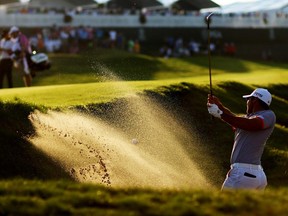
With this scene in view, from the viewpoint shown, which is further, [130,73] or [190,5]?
[190,5]

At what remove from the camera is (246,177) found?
33.9 feet

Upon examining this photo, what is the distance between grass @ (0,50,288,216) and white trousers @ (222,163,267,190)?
0.64 metres

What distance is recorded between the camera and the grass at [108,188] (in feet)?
23.5

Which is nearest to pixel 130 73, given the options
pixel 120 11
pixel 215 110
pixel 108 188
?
pixel 120 11

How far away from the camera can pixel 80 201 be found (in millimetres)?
7426

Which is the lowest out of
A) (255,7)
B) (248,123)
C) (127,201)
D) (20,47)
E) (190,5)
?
(255,7)

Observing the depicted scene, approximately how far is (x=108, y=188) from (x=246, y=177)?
288cm

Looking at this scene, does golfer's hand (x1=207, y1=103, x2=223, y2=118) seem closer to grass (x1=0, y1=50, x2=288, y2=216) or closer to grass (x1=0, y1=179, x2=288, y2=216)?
grass (x1=0, y1=50, x2=288, y2=216)

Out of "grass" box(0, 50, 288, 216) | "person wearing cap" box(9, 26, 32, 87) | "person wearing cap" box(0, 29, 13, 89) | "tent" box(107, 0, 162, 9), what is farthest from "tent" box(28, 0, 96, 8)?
"person wearing cap" box(9, 26, 32, 87)

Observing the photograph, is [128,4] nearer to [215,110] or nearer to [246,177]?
[215,110]

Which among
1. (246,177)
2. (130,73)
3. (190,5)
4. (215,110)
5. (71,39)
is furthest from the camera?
(190,5)

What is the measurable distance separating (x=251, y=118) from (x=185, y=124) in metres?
6.96

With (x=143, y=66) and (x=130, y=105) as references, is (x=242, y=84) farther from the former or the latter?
(x=143, y=66)

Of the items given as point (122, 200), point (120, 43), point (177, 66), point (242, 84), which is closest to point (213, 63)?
point (177, 66)
